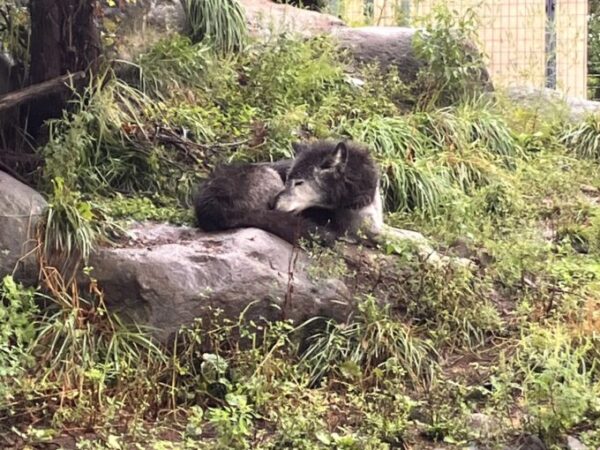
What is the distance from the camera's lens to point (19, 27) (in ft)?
25.2

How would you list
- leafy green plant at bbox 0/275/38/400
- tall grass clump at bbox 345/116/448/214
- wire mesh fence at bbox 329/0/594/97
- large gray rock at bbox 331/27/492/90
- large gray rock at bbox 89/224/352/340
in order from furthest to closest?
wire mesh fence at bbox 329/0/594/97, large gray rock at bbox 331/27/492/90, tall grass clump at bbox 345/116/448/214, large gray rock at bbox 89/224/352/340, leafy green plant at bbox 0/275/38/400

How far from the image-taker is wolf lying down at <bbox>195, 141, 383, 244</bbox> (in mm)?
6090

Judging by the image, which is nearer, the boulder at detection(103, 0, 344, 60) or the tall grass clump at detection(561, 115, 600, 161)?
the boulder at detection(103, 0, 344, 60)

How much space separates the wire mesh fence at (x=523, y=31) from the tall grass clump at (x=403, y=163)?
8.27 feet

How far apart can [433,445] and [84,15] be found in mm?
4471

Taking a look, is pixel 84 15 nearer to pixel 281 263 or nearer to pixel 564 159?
pixel 281 263

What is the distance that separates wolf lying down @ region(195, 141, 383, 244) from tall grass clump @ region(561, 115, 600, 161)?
12.3ft

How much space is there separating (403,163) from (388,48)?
2478 mm

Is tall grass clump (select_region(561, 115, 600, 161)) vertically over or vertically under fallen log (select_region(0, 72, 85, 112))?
under

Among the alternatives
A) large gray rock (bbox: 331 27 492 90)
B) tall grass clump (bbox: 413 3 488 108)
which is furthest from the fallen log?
tall grass clump (bbox: 413 3 488 108)

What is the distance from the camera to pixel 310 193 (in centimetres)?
650

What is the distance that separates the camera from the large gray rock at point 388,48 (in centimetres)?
991

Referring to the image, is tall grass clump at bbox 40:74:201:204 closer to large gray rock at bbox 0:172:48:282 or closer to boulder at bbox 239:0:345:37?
large gray rock at bbox 0:172:48:282

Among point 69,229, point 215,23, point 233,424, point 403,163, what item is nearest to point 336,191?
point 403,163
